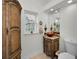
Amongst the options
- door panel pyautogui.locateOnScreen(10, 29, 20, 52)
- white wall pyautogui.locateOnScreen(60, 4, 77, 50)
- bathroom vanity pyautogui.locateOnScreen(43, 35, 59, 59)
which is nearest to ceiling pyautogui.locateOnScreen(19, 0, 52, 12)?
white wall pyautogui.locateOnScreen(60, 4, 77, 50)

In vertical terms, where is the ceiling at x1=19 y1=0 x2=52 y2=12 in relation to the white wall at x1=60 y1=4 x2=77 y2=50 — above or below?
above

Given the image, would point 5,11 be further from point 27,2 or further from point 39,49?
point 39,49

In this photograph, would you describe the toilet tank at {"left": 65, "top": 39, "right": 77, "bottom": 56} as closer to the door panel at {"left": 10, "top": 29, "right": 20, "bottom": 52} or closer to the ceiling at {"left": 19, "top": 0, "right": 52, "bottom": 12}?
the door panel at {"left": 10, "top": 29, "right": 20, "bottom": 52}

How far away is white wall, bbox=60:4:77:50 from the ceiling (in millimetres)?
1528

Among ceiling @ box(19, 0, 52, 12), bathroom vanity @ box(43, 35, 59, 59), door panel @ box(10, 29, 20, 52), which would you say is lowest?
bathroom vanity @ box(43, 35, 59, 59)

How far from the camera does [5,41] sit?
160 cm

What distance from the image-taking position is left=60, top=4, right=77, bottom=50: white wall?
128 inches

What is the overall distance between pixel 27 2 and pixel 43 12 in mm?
1246

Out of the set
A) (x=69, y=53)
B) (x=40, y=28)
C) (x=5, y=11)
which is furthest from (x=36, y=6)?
(x=5, y=11)

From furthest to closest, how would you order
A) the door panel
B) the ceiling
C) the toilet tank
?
the ceiling, the toilet tank, the door panel

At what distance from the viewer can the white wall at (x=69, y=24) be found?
3.25 m

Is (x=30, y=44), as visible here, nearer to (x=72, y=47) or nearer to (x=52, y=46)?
(x=52, y=46)

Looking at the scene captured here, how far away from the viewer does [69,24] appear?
3.47 meters

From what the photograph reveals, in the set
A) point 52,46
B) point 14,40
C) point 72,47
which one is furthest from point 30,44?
point 14,40
